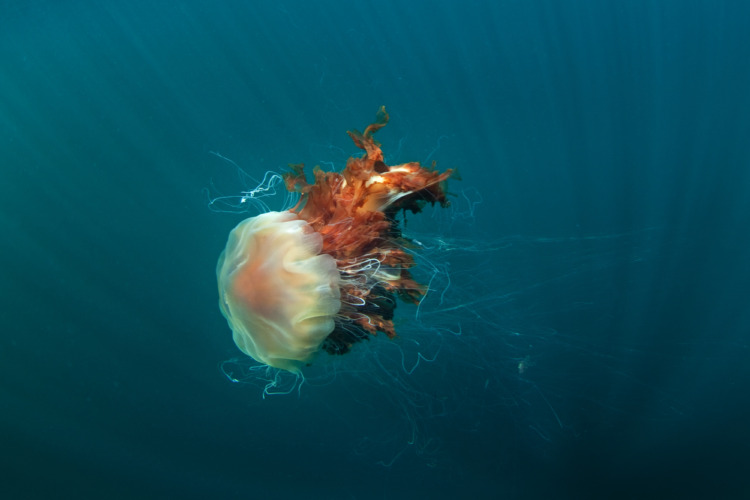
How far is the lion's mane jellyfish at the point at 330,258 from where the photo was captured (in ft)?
9.86

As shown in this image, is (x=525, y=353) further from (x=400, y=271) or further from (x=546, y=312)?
(x=400, y=271)

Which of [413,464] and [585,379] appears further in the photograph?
[413,464]

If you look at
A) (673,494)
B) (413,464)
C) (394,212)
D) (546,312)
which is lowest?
(673,494)

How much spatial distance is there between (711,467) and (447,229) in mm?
4596

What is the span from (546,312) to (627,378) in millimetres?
1257

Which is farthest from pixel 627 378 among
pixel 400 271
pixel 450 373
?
pixel 400 271

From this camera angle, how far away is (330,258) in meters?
3.03

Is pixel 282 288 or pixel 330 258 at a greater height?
pixel 330 258

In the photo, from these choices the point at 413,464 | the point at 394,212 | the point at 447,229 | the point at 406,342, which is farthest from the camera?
the point at 413,464

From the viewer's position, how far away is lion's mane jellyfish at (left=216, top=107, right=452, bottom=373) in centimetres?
301

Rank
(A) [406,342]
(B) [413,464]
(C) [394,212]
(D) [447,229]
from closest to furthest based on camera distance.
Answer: (C) [394,212] < (D) [447,229] < (A) [406,342] < (B) [413,464]

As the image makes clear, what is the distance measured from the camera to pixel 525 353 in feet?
17.1

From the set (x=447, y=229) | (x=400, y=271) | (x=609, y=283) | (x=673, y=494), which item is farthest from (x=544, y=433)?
(x=400, y=271)

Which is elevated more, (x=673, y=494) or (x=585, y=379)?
(x=585, y=379)
